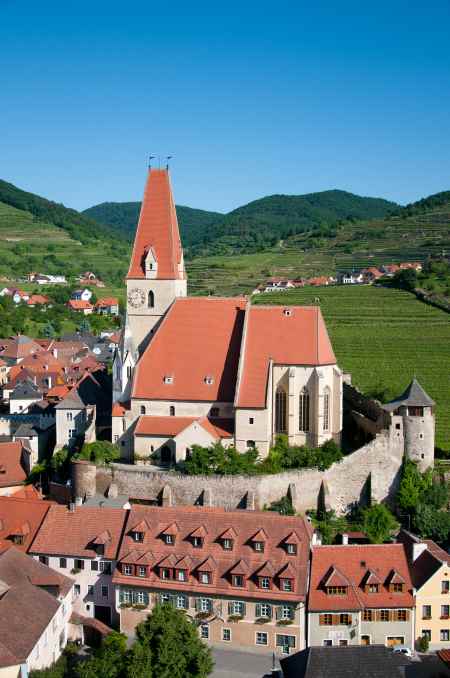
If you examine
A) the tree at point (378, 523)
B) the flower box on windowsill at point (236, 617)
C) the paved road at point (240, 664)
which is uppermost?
the tree at point (378, 523)

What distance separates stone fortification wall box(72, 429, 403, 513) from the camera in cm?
4725

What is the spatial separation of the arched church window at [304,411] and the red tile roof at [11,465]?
19.1 m

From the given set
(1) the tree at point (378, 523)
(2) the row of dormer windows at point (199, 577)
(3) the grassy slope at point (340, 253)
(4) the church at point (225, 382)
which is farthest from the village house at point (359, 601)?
(3) the grassy slope at point (340, 253)

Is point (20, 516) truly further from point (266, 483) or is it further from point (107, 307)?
point (107, 307)

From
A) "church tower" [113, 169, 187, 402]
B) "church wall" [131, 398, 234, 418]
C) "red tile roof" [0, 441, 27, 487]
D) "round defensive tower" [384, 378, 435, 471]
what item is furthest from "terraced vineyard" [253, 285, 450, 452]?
"red tile roof" [0, 441, 27, 487]

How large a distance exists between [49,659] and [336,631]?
13551 mm

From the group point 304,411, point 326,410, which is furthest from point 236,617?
point 326,410

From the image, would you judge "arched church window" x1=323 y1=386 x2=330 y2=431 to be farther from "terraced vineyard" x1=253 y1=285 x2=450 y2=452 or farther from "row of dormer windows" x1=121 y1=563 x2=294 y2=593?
"row of dormer windows" x1=121 y1=563 x2=294 y2=593

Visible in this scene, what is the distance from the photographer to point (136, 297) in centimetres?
5728

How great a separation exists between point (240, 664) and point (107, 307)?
116969 millimetres

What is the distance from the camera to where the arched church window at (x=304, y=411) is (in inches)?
2069

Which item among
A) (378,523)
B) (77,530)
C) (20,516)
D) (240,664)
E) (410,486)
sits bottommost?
(240,664)

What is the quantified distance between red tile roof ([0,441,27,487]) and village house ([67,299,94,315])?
91025 millimetres

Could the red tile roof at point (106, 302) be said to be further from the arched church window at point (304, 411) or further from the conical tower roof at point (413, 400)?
the conical tower roof at point (413, 400)
